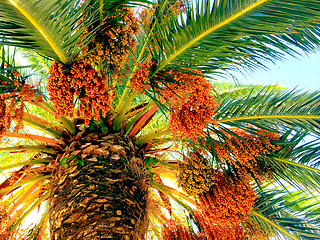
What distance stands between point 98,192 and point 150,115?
135cm

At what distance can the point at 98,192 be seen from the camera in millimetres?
2457

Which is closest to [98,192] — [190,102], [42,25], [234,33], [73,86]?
[73,86]

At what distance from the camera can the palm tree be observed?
2.01 meters

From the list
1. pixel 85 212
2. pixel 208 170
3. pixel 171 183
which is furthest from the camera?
pixel 171 183

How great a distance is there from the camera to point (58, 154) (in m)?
3.29

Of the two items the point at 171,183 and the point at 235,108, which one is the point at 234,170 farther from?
the point at 171,183

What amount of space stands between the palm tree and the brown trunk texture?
0.04ft

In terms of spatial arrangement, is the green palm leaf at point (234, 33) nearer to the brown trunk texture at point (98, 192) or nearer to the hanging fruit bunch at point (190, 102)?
the hanging fruit bunch at point (190, 102)

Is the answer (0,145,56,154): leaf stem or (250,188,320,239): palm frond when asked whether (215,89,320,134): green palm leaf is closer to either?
(250,188,320,239): palm frond

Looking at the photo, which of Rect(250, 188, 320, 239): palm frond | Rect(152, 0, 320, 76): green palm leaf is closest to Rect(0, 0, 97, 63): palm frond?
Rect(152, 0, 320, 76): green palm leaf

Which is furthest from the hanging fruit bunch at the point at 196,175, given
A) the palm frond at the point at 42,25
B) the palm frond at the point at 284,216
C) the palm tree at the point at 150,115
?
the palm frond at the point at 42,25

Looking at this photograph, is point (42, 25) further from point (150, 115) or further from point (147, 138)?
point (147, 138)

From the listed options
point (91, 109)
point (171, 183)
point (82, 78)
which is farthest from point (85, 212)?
point (171, 183)

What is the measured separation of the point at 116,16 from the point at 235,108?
6.18 feet
